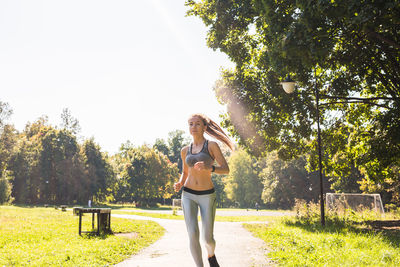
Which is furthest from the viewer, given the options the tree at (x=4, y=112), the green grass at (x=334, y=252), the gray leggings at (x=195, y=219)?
the tree at (x=4, y=112)

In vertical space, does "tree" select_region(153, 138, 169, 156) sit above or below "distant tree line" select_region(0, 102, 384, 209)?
above

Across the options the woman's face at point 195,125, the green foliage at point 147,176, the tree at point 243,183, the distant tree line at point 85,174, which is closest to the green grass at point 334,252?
the woman's face at point 195,125

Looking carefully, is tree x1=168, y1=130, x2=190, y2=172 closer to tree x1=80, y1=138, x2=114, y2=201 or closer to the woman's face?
tree x1=80, y1=138, x2=114, y2=201

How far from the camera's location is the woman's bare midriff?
4.59 metres

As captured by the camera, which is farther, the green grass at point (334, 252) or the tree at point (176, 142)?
the tree at point (176, 142)

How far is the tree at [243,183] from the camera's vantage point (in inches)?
2729

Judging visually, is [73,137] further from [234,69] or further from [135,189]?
[234,69]

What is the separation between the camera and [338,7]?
6656 mm

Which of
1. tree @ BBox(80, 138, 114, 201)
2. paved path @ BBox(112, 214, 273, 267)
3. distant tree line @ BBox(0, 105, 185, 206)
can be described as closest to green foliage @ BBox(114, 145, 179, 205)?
distant tree line @ BBox(0, 105, 185, 206)

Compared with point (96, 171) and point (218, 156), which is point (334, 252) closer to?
point (218, 156)

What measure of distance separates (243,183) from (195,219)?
6716 centimetres

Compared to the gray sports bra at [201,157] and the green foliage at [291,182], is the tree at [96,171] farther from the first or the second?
the gray sports bra at [201,157]

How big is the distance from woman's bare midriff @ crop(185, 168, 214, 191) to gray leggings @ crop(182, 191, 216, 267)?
0.37ft

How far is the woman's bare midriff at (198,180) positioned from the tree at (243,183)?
214 feet
